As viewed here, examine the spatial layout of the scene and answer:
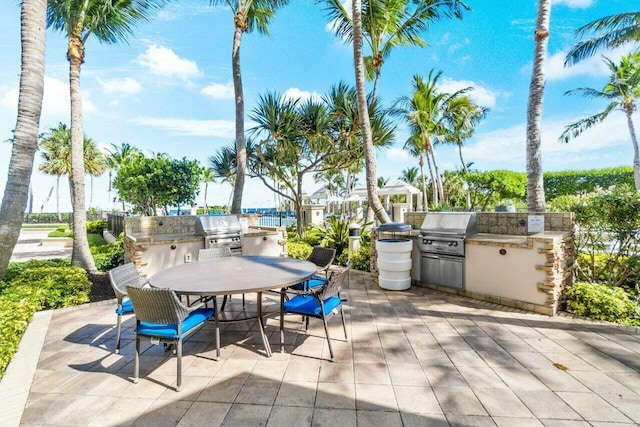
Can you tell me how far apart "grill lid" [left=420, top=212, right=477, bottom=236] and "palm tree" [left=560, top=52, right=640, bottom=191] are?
13646 millimetres

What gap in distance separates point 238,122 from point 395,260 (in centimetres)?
581

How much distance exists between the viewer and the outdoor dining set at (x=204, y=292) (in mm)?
2234

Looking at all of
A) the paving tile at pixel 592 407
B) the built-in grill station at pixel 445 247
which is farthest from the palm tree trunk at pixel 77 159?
the paving tile at pixel 592 407

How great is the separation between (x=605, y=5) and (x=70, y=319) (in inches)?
569

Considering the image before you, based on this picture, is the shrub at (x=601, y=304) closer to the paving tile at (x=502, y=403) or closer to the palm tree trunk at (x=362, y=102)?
the paving tile at (x=502, y=403)

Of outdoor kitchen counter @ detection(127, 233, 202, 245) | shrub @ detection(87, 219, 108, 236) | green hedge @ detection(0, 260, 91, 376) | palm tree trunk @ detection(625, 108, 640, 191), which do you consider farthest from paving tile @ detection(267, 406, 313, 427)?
palm tree trunk @ detection(625, 108, 640, 191)

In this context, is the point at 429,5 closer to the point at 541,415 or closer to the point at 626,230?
the point at 626,230

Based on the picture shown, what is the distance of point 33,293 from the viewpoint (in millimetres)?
3812

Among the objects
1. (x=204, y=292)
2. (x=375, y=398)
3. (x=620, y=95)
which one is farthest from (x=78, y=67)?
(x=620, y=95)

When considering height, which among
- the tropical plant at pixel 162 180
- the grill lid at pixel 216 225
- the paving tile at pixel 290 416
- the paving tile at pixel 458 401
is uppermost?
the tropical plant at pixel 162 180

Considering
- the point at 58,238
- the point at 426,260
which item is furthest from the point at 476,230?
the point at 58,238

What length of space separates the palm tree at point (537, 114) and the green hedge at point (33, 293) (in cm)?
681

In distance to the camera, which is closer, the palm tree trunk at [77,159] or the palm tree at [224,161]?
the palm tree trunk at [77,159]

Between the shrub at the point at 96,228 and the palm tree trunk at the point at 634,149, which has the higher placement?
the palm tree trunk at the point at 634,149
